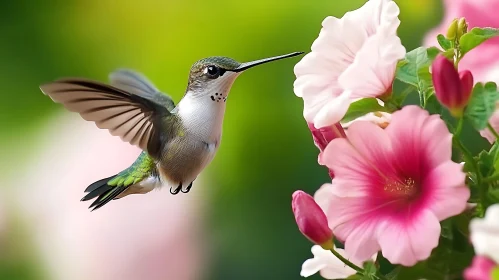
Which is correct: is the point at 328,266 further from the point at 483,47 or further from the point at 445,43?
the point at 483,47

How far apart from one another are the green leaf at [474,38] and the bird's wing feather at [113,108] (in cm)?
35

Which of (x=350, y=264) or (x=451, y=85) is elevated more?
(x=451, y=85)

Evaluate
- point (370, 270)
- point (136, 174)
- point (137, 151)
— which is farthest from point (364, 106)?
point (137, 151)

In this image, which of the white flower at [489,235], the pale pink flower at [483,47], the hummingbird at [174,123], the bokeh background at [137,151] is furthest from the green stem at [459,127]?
the bokeh background at [137,151]

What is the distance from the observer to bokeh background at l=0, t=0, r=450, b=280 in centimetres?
145

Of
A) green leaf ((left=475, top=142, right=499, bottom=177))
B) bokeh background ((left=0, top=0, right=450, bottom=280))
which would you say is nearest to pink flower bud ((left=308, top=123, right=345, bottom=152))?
green leaf ((left=475, top=142, right=499, bottom=177))

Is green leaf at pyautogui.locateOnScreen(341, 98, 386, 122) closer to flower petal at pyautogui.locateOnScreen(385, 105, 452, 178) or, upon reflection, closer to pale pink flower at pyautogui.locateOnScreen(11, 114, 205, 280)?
flower petal at pyautogui.locateOnScreen(385, 105, 452, 178)

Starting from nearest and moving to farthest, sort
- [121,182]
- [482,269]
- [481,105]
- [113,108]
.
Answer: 1. [482,269]
2. [481,105]
3. [113,108]
4. [121,182]

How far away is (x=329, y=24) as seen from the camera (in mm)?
501

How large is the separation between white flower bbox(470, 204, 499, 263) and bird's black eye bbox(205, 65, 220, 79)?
47cm

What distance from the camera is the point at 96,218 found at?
1476 millimetres

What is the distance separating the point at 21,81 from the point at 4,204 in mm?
290

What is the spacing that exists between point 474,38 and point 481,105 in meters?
0.07

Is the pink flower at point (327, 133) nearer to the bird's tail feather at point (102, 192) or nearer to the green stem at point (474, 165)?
the green stem at point (474, 165)
